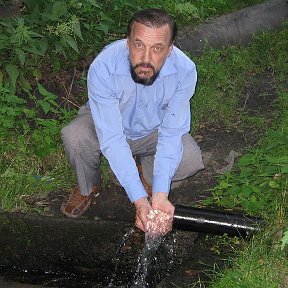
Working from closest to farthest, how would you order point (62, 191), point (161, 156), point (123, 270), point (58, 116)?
point (161, 156) < point (123, 270) < point (62, 191) < point (58, 116)

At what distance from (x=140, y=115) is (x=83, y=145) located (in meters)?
0.50

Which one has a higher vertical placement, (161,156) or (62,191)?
(161,156)

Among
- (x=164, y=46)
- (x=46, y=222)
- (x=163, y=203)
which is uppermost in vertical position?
(x=164, y=46)

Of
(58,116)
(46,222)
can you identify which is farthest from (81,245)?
(58,116)

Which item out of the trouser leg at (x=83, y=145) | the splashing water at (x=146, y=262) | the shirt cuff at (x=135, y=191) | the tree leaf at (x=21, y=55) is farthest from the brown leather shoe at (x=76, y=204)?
the tree leaf at (x=21, y=55)

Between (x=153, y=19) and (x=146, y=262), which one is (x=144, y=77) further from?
(x=146, y=262)

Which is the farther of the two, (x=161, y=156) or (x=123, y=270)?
(x=123, y=270)

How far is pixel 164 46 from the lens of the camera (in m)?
3.60

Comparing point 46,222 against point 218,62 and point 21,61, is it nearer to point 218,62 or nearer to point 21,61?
point 21,61

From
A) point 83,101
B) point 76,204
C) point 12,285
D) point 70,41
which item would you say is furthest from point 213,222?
point 70,41

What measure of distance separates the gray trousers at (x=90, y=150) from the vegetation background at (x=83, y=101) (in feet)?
1.17

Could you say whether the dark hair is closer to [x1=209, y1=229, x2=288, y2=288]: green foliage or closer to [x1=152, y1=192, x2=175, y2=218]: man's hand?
[x1=152, y1=192, x2=175, y2=218]: man's hand

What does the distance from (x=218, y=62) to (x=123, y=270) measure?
10.7 ft

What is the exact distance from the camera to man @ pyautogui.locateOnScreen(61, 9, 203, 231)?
3.61 m
